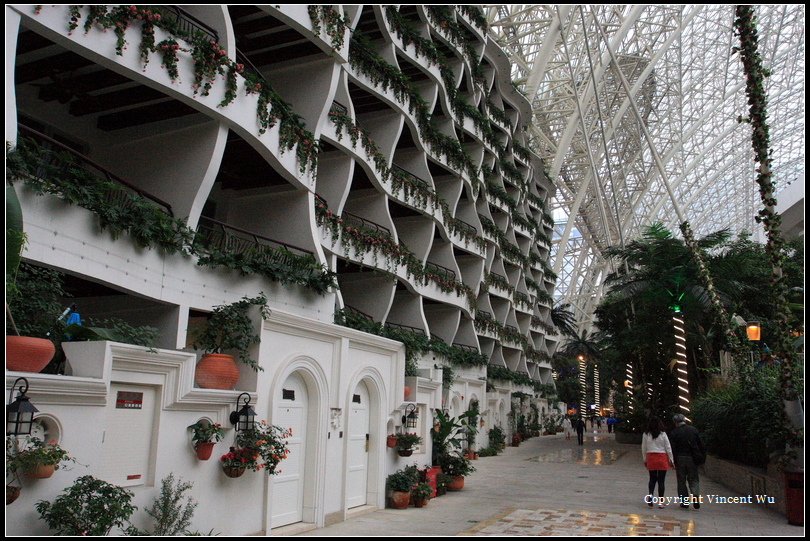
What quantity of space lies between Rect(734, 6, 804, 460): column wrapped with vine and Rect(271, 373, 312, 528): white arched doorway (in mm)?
8126

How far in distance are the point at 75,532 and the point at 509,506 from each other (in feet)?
30.9

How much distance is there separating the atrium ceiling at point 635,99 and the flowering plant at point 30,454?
33.5m

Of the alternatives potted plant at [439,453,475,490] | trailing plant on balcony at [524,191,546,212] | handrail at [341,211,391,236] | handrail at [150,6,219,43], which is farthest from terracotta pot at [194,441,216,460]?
trailing plant on balcony at [524,191,546,212]

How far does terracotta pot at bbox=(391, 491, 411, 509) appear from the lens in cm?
1384

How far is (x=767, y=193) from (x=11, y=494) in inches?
459

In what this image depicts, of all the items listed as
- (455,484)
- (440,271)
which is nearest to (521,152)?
(440,271)

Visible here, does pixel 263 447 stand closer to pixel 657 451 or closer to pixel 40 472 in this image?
pixel 40 472

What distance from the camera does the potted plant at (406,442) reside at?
14461 millimetres

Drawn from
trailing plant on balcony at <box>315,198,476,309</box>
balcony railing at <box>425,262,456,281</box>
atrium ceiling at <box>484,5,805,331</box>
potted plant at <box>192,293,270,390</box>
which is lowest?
potted plant at <box>192,293,270,390</box>

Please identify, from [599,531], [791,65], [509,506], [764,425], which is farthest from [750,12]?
[791,65]

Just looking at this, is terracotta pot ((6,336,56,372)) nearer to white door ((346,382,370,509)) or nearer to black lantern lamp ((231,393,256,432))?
black lantern lamp ((231,393,256,432))

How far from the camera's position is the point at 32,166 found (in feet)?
29.6

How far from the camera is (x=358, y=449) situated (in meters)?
13.2

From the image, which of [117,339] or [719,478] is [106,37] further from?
[719,478]
